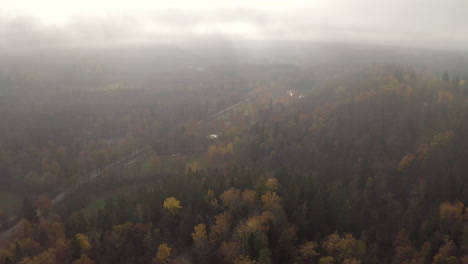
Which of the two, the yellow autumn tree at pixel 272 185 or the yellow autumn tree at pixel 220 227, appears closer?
the yellow autumn tree at pixel 220 227

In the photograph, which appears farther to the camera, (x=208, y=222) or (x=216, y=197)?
(x=216, y=197)

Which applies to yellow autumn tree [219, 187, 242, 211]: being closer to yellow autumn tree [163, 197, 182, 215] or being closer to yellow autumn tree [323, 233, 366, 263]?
yellow autumn tree [163, 197, 182, 215]

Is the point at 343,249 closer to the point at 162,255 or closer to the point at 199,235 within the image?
the point at 199,235

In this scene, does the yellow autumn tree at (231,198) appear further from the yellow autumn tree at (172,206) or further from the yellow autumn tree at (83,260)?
the yellow autumn tree at (83,260)

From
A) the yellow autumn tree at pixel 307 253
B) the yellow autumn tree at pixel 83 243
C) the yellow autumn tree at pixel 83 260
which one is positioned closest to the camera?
the yellow autumn tree at pixel 307 253

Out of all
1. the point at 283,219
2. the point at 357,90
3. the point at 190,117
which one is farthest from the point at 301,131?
the point at 190,117

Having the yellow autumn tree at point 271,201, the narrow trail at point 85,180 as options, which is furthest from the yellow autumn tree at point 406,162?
the narrow trail at point 85,180

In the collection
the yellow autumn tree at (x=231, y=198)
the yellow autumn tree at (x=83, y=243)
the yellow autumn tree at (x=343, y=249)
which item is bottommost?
the yellow autumn tree at (x=83, y=243)

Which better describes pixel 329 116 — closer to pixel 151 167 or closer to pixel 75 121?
pixel 151 167
